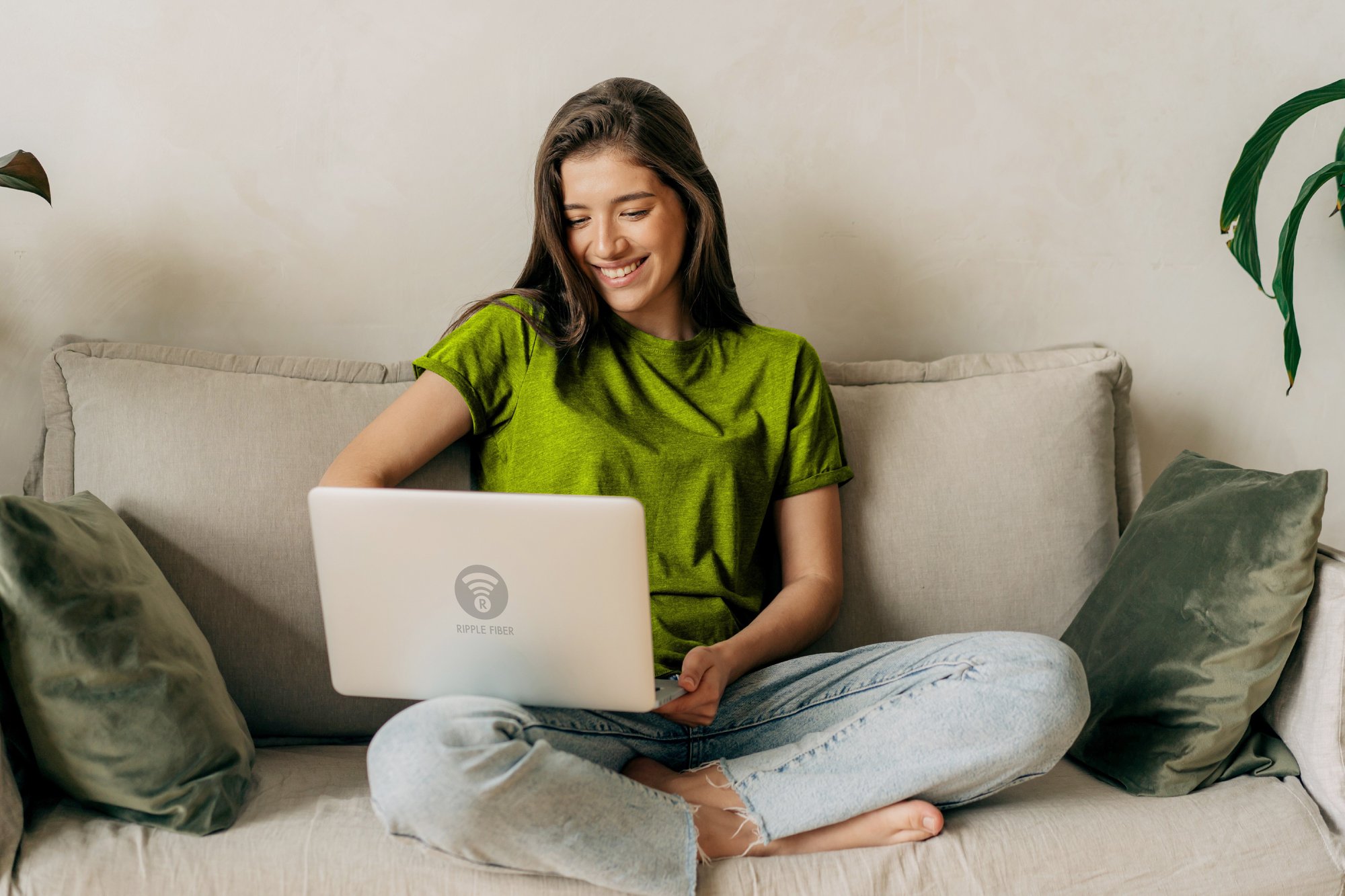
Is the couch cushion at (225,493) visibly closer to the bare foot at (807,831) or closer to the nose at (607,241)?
the nose at (607,241)

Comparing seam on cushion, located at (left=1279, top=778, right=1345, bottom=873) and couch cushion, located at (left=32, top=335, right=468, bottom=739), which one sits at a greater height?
couch cushion, located at (left=32, top=335, right=468, bottom=739)

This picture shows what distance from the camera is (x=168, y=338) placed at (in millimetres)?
1548

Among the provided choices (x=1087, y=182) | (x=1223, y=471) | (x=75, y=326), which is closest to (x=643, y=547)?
(x=1223, y=471)

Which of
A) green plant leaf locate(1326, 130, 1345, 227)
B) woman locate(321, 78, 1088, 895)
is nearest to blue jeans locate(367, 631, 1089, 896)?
woman locate(321, 78, 1088, 895)

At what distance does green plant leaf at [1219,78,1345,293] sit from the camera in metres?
1.51

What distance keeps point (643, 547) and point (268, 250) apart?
975mm

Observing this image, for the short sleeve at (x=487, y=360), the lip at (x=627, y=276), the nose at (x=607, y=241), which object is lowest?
the short sleeve at (x=487, y=360)

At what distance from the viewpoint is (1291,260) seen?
1532mm

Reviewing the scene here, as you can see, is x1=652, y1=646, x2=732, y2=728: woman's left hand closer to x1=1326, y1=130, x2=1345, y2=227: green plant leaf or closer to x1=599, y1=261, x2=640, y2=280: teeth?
x1=599, y1=261, x2=640, y2=280: teeth

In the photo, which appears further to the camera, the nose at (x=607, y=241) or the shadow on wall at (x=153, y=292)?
the shadow on wall at (x=153, y=292)

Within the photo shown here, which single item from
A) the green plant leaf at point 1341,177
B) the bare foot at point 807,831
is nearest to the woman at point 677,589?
the bare foot at point 807,831

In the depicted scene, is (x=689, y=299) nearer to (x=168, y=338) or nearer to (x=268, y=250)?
(x=268, y=250)

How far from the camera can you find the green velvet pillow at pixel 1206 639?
1.12 m

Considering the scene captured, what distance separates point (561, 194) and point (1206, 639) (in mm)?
946
